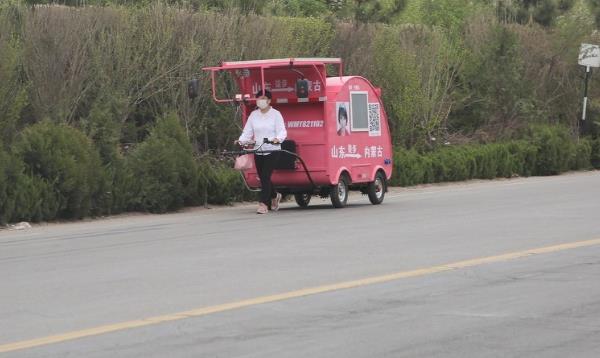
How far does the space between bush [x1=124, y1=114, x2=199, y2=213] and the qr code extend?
3486 millimetres

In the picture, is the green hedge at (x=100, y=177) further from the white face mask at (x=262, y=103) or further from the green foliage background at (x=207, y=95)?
the white face mask at (x=262, y=103)

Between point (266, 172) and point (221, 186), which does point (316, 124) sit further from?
point (221, 186)

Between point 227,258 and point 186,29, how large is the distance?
13.5 metres

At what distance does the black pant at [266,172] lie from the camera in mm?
20984

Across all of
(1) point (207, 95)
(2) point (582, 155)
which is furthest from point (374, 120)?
(2) point (582, 155)

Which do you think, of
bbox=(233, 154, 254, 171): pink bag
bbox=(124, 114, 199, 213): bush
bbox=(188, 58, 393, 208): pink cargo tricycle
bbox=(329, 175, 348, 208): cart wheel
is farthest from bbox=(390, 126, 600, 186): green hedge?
bbox=(233, 154, 254, 171): pink bag

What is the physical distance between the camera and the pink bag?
2120 centimetres

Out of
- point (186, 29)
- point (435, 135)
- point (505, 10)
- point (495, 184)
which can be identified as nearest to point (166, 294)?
point (186, 29)

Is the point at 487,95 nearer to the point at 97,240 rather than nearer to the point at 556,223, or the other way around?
the point at 556,223

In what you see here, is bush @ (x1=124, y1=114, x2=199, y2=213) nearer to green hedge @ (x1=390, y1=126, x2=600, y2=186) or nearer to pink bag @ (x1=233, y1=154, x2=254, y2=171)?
pink bag @ (x1=233, y1=154, x2=254, y2=171)

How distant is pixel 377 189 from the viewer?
23172 mm

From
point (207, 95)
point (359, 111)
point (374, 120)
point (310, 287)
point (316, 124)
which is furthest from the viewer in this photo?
point (207, 95)

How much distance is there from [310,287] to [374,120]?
40.4 ft

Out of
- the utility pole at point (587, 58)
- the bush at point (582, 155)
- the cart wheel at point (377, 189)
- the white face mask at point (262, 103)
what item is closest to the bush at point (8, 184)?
the white face mask at point (262, 103)
